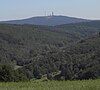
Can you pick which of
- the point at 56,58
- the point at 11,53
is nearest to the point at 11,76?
the point at 56,58

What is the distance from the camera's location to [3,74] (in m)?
19.5

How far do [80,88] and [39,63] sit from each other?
3743 inches

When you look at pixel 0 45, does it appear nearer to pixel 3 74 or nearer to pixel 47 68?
pixel 47 68

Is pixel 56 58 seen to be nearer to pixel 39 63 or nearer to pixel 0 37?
pixel 39 63

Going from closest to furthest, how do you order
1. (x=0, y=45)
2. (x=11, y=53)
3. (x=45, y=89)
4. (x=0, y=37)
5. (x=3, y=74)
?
(x=45, y=89)
(x=3, y=74)
(x=11, y=53)
(x=0, y=45)
(x=0, y=37)

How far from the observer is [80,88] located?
36.5 feet

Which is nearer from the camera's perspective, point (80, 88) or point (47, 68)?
point (80, 88)

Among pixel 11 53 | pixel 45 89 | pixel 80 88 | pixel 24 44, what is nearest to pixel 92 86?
pixel 80 88

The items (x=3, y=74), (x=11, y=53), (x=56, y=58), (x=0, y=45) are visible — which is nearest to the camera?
(x=3, y=74)

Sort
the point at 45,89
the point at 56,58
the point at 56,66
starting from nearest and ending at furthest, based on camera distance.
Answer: the point at 45,89 < the point at 56,66 < the point at 56,58

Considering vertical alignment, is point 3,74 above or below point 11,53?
above

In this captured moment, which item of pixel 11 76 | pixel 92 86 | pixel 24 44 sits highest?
pixel 92 86

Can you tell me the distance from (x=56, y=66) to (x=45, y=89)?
89.8 m

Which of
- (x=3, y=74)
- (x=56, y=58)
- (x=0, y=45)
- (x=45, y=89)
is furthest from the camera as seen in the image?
(x=0, y=45)
